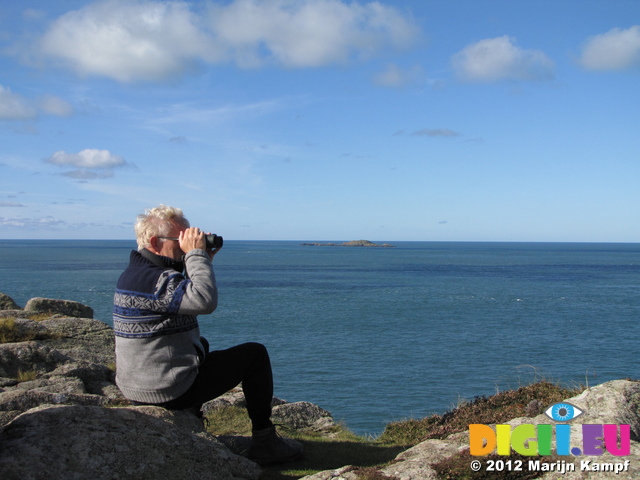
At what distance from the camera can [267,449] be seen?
589 centimetres

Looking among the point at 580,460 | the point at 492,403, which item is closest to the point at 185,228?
the point at 580,460

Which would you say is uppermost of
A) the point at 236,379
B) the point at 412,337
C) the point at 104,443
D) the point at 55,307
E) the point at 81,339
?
the point at 236,379

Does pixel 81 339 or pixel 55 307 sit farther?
pixel 55 307

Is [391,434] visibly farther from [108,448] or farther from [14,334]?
[14,334]

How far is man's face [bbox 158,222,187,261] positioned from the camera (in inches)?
214

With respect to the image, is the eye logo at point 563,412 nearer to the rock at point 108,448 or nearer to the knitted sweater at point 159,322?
the rock at point 108,448

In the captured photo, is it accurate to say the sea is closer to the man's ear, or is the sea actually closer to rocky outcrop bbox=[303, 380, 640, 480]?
rocky outcrop bbox=[303, 380, 640, 480]

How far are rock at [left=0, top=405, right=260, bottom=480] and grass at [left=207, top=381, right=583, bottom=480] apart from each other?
87 centimetres

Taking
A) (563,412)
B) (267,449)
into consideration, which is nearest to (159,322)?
(267,449)

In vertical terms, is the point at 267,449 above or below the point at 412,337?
above

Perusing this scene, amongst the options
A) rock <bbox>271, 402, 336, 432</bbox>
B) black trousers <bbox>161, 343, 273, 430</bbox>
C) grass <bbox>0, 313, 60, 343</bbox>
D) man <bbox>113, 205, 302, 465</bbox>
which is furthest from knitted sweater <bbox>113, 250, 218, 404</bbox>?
grass <bbox>0, 313, 60, 343</bbox>

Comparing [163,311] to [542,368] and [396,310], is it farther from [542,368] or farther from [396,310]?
[396,310]

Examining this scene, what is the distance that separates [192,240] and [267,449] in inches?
91.8

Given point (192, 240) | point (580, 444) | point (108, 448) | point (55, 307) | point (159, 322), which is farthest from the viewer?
point (55, 307)
